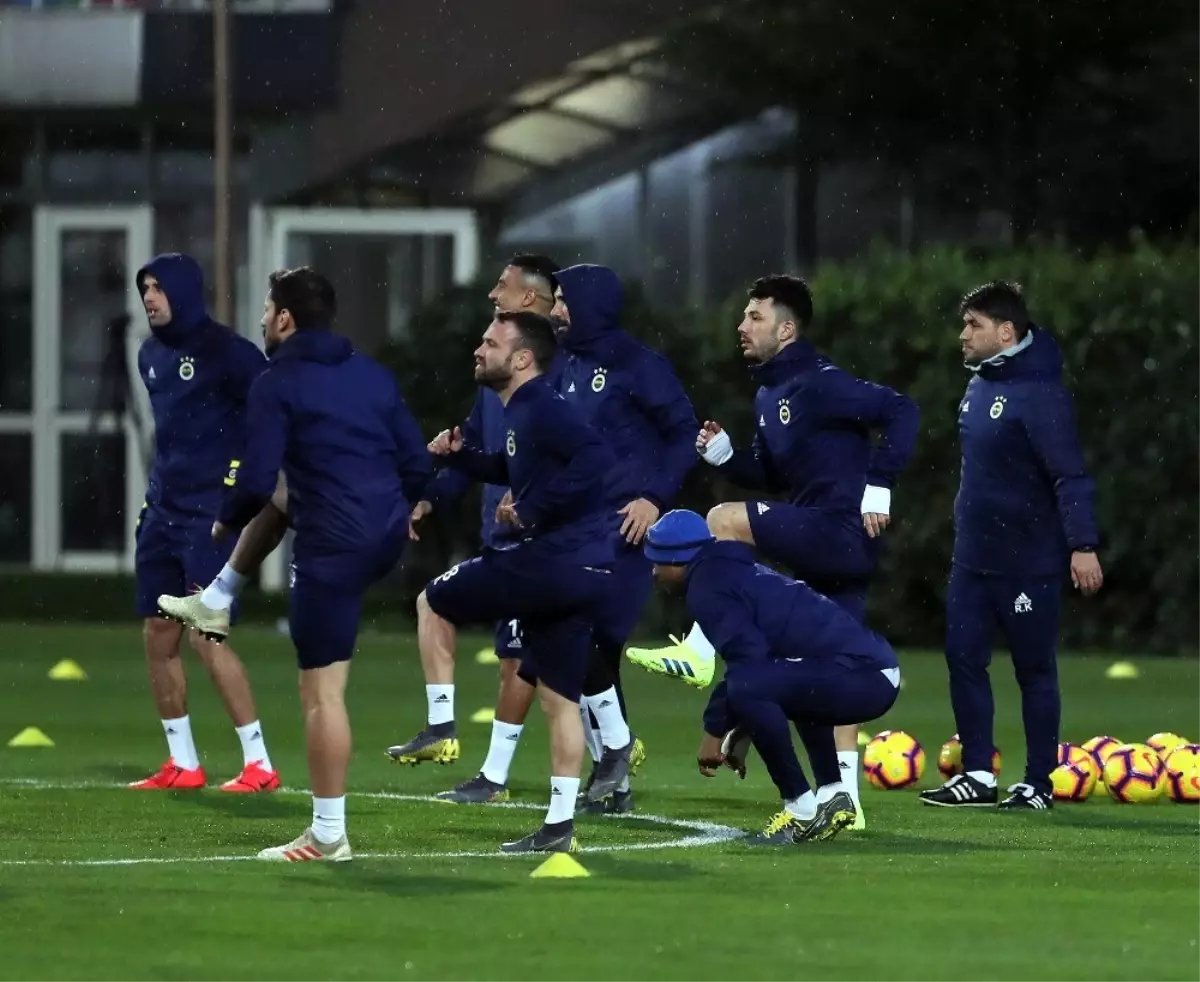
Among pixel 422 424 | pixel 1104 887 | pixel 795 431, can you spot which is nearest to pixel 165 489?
pixel 795 431

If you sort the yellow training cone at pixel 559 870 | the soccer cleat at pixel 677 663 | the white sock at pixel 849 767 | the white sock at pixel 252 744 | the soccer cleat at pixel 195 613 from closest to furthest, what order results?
1. the yellow training cone at pixel 559 870
2. the soccer cleat at pixel 195 613
3. the soccer cleat at pixel 677 663
4. the white sock at pixel 849 767
5. the white sock at pixel 252 744

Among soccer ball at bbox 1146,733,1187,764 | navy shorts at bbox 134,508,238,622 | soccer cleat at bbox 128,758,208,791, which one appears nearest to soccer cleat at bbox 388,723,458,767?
soccer cleat at bbox 128,758,208,791

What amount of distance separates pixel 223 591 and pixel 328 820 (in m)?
0.87

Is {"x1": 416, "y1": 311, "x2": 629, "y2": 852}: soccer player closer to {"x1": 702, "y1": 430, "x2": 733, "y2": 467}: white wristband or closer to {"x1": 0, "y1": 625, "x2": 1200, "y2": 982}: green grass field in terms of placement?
{"x1": 0, "y1": 625, "x2": 1200, "y2": 982}: green grass field

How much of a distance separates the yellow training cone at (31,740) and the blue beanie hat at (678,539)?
5538 mm

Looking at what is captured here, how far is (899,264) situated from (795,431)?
11.1 m

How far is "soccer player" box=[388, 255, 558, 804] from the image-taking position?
12.3 meters

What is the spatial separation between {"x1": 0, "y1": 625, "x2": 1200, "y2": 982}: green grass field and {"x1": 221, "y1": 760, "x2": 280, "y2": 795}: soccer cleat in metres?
0.23

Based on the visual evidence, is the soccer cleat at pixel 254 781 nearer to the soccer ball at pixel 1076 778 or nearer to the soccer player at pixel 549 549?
the soccer player at pixel 549 549

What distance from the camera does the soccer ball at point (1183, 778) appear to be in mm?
12742

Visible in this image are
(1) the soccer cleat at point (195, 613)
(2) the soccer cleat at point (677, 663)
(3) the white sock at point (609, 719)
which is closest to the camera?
(1) the soccer cleat at point (195, 613)

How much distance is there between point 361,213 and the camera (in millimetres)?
29797

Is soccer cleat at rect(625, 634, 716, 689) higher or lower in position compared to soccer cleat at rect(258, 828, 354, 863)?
higher

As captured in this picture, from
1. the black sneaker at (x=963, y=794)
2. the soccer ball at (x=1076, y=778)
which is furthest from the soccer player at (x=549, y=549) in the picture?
the soccer ball at (x=1076, y=778)
